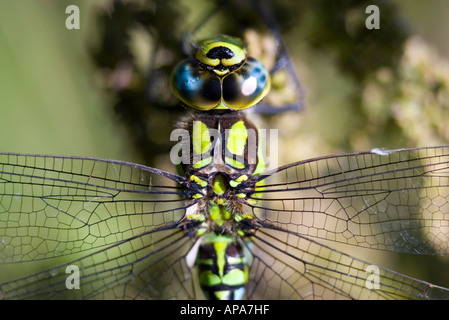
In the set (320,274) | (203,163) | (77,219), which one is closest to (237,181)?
(203,163)

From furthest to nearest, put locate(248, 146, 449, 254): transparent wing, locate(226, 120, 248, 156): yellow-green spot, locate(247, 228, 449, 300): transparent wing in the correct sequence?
locate(226, 120, 248, 156): yellow-green spot → locate(247, 228, 449, 300): transparent wing → locate(248, 146, 449, 254): transparent wing

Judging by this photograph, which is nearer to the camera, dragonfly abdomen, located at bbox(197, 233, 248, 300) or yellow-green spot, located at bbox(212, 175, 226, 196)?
yellow-green spot, located at bbox(212, 175, 226, 196)

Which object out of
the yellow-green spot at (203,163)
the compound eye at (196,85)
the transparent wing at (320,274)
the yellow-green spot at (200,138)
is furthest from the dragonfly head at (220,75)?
the transparent wing at (320,274)

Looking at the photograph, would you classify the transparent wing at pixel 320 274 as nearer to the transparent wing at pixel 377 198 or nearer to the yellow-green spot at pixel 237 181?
the transparent wing at pixel 377 198

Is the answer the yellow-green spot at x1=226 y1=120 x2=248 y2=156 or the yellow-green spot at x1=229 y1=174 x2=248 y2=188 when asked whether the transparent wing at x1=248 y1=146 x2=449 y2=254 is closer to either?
the yellow-green spot at x1=229 y1=174 x2=248 y2=188

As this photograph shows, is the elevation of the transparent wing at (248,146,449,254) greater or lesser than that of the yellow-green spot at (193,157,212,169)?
lesser

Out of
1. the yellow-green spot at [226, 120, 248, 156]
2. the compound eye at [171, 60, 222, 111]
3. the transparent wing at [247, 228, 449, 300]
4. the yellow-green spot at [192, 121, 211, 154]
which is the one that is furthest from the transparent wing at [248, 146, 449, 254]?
the compound eye at [171, 60, 222, 111]

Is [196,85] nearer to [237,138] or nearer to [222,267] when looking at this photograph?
[237,138]

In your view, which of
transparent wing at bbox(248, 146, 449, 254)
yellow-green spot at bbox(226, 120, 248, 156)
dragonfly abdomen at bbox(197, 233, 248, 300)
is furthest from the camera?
dragonfly abdomen at bbox(197, 233, 248, 300)
